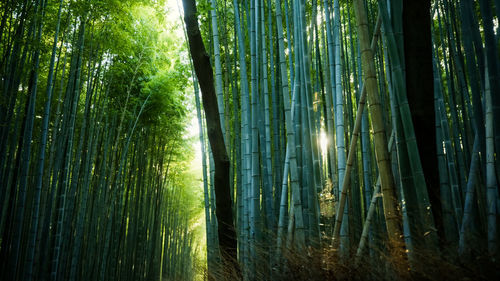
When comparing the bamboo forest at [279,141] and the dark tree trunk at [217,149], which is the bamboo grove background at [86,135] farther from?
the dark tree trunk at [217,149]

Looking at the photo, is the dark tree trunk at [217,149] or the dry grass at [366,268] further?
the dark tree trunk at [217,149]

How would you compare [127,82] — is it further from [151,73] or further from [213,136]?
[213,136]

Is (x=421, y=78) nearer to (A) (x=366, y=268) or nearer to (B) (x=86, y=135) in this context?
(A) (x=366, y=268)

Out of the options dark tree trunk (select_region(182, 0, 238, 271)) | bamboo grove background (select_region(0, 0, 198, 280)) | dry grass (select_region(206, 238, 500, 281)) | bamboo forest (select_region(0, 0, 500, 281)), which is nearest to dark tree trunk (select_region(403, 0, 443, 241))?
bamboo forest (select_region(0, 0, 500, 281))

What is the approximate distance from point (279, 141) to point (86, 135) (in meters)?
3.72

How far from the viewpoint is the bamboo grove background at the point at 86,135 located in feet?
12.0

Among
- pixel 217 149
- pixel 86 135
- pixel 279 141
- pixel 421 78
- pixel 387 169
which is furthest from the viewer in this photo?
pixel 86 135

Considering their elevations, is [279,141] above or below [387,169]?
above

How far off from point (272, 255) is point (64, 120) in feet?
10.3

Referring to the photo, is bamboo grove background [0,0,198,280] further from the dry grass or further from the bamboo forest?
the dry grass

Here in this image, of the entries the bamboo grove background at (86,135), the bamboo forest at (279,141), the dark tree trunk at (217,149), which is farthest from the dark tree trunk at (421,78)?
the bamboo grove background at (86,135)

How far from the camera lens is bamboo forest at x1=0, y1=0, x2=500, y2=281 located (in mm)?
1586

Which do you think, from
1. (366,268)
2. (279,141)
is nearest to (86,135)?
(279,141)

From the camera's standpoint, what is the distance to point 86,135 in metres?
5.87
